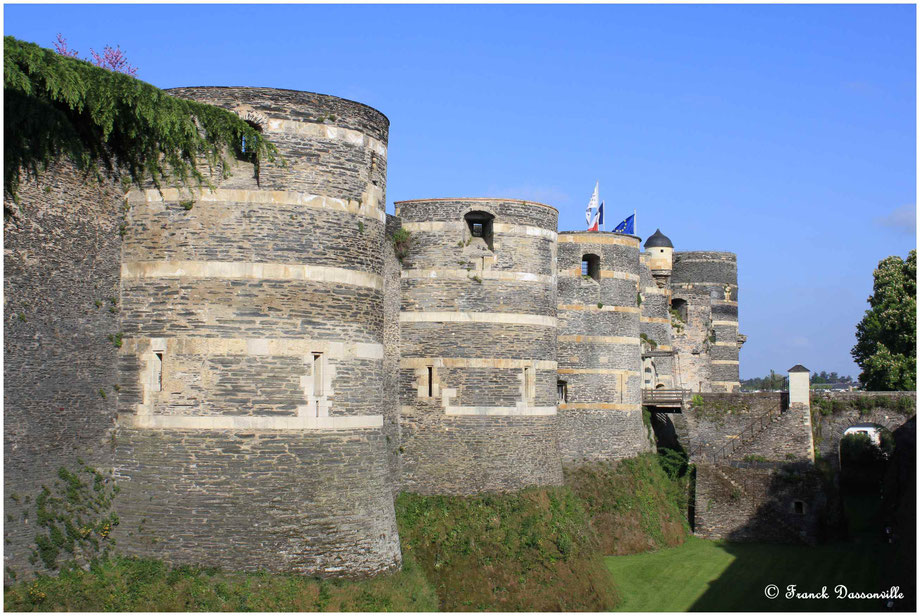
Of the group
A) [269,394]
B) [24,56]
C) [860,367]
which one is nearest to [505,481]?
[269,394]

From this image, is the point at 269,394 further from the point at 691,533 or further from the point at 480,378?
the point at 691,533

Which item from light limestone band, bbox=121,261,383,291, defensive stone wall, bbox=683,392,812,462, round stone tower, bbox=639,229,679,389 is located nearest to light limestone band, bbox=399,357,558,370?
light limestone band, bbox=121,261,383,291

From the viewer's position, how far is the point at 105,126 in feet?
54.7

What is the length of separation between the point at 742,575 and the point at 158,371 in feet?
62.6

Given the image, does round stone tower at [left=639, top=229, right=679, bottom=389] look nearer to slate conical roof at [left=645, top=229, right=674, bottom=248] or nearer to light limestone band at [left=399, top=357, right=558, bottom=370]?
slate conical roof at [left=645, top=229, right=674, bottom=248]

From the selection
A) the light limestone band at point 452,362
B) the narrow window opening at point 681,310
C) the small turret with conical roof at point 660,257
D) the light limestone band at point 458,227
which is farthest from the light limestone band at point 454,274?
the narrow window opening at point 681,310

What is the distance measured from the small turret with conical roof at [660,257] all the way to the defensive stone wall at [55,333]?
29.2m

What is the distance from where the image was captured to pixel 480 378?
2602cm

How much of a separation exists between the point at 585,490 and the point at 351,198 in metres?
15.7

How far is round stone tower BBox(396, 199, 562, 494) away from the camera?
25.7m

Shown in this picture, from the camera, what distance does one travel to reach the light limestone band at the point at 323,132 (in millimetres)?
18859

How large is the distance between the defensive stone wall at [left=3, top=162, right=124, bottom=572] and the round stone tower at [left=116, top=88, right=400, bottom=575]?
391 millimetres

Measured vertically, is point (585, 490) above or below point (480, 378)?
below

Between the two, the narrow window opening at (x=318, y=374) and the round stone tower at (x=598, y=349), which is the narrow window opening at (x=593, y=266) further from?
the narrow window opening at (x=318, y=374)
